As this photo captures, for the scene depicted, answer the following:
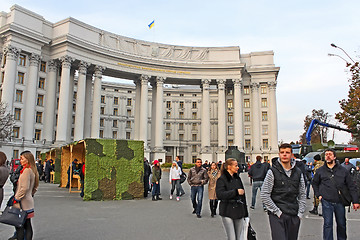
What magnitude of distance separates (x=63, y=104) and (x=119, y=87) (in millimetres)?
28343

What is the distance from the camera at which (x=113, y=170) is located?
14656mm

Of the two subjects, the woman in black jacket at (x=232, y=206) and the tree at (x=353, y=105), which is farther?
the tree at (x=353, y=105)

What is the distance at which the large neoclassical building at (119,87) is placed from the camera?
41.7 metres

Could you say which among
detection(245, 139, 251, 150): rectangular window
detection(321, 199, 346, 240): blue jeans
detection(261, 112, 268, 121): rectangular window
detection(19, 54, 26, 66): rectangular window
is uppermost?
detection(19, 54, 26, 66): rectangular window

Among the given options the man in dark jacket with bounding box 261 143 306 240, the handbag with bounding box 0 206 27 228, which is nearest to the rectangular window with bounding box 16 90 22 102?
the handbag with bounding box 0 206 27 228

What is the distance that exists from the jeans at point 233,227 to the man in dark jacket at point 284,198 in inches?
29.1

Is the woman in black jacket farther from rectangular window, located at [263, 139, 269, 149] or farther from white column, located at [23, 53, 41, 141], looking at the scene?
rectangular window, located at [263, 139, 269, 149]

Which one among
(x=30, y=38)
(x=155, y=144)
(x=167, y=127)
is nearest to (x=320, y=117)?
(x=167, y=127)

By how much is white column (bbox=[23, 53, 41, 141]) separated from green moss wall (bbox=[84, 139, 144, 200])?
3130cm

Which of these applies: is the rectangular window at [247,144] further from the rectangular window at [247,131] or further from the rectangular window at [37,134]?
the rectangular window at [37,134]

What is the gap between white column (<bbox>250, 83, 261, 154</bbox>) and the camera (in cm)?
5584

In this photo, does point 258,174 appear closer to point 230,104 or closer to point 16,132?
point 16,132

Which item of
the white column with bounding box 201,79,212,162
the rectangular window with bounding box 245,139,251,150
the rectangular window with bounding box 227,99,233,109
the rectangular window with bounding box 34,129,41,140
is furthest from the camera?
the rectangular window with bounding box 227,99,233,109

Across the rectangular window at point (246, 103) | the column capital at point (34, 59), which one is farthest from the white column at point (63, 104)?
the rectangular window at point (246, 103)
